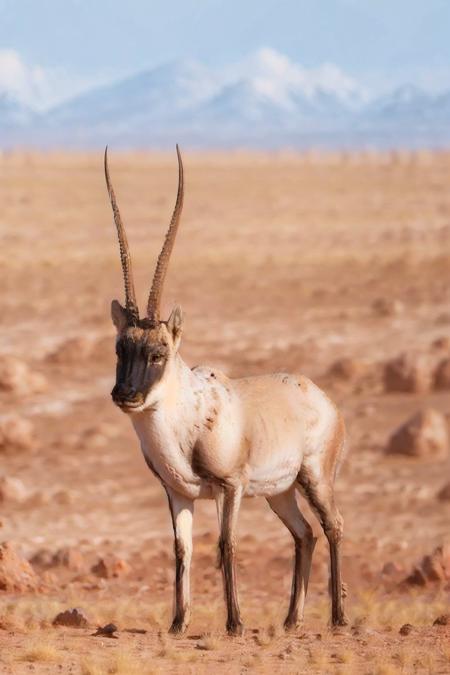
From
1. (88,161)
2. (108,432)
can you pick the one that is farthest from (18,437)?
(88,161)

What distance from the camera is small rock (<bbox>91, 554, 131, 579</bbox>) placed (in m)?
16.4

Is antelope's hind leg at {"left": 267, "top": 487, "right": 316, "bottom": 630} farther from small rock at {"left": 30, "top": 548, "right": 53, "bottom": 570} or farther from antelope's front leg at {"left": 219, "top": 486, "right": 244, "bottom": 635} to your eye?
small rock at {"left": 30, "top": 548, "right": 53, "bottom": 570}

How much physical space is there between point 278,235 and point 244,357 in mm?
28789

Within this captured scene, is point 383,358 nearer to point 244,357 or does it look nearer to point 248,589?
point 244,357

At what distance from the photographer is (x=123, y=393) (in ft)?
32.4

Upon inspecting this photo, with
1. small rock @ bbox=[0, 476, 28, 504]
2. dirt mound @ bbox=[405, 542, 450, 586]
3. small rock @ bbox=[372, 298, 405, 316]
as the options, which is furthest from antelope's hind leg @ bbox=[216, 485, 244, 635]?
small rock @ bbox=[372, 298, 405, 316]

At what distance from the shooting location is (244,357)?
30.2 metres

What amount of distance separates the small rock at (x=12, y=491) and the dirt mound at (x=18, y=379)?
6.60 metres

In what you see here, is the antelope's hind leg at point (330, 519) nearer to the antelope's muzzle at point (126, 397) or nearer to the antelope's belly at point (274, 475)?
the antelope's belly at point (274, 475)

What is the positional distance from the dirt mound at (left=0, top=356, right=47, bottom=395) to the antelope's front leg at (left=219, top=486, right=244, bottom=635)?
1656cm

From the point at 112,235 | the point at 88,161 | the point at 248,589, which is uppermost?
the point at 88,161

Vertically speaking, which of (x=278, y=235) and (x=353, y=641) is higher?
(x=278, y=235)

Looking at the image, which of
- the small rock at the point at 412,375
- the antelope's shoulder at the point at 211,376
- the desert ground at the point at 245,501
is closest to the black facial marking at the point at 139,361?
the antelope's shoulder at the point at 211,376

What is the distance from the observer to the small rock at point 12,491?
2017 centimetres
